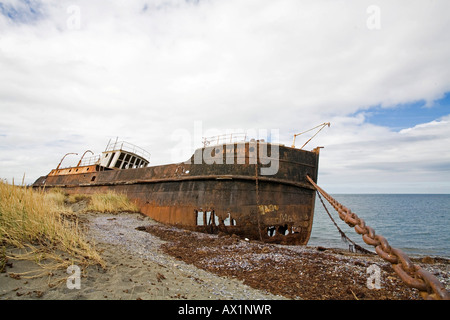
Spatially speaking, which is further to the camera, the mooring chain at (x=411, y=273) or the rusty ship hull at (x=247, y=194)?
the rusty ship hull at (x=247, y=194)

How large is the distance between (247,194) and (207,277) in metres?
3.84

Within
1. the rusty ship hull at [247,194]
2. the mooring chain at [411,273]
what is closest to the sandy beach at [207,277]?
the rusty ship hull at [247,194]

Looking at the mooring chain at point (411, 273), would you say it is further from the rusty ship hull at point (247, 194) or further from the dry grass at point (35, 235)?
the rusty ship hull at point (247, 194)

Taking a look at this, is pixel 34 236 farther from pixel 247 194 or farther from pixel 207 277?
pixel 247 194

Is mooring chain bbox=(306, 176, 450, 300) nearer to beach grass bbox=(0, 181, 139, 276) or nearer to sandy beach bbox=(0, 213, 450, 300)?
sandy beach bbox=(0, 213, 450, 300)

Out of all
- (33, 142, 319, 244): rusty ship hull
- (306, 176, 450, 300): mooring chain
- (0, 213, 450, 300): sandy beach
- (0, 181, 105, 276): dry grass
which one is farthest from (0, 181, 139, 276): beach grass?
(33, 142, 319, 244): rusty ship hull

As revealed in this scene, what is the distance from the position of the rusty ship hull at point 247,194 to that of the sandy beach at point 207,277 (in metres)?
1.61

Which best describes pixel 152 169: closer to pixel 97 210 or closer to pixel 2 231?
pixel 97 210

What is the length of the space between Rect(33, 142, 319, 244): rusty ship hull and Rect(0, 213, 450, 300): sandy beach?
1614 mm

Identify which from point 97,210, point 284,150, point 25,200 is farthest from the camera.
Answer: point 97,210

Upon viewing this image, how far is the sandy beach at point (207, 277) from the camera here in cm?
255

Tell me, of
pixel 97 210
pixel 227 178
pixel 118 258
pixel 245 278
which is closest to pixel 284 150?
pixel 227 178

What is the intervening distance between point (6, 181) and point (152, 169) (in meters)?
6.17

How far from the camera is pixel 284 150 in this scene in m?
7.64
